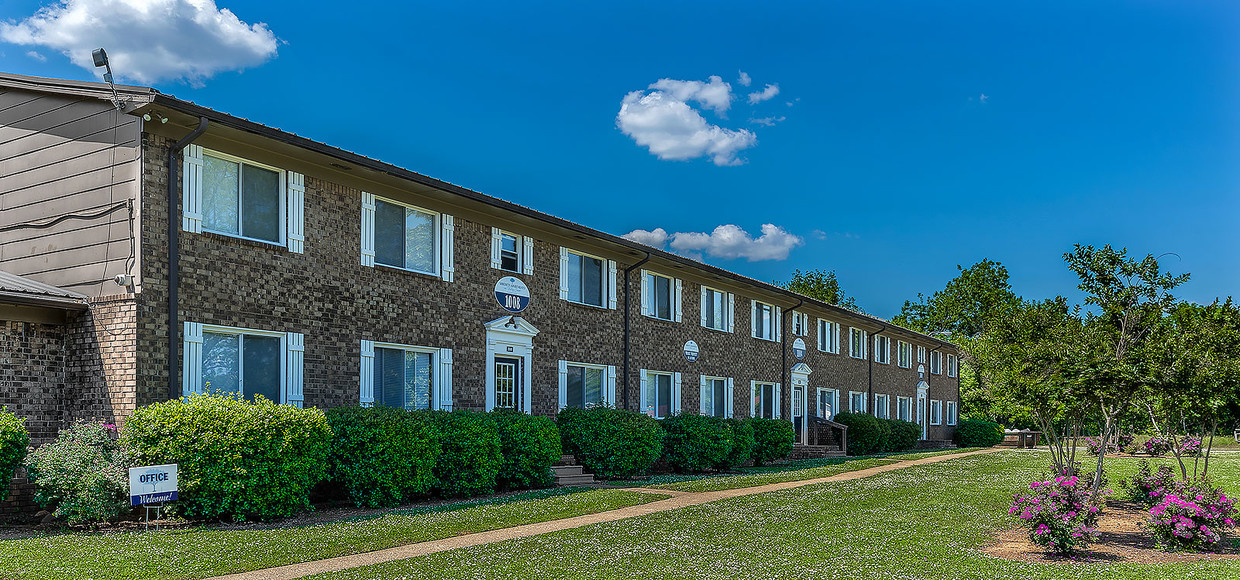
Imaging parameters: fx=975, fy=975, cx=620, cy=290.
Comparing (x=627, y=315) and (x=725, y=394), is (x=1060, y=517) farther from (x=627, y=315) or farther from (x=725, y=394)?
(x=725, y=394)

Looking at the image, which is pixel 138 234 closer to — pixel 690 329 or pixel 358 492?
pixel 358 492

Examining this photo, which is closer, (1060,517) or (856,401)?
(1060,517)

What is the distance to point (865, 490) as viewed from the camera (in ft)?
56.9

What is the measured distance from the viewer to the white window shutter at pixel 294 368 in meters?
14.3

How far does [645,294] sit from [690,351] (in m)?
2.58

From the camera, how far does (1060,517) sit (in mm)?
10031

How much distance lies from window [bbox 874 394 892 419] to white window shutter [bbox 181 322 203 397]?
30.8 m

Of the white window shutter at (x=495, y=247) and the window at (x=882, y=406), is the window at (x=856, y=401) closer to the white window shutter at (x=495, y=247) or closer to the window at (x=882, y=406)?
the window at (x=882, y=406)

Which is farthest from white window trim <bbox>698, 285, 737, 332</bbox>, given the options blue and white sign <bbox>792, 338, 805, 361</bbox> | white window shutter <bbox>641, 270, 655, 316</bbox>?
blue and white sign <bbox>792, 338, 805, 361</bbox>

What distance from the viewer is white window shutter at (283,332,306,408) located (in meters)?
14.3

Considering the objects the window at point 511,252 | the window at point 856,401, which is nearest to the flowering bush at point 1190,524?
the window at point 511,252

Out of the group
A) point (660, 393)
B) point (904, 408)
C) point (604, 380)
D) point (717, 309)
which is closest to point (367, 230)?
point (604, 380)

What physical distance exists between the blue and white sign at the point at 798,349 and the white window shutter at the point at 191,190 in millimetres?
21836

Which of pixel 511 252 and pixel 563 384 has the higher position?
pixel 511 252
